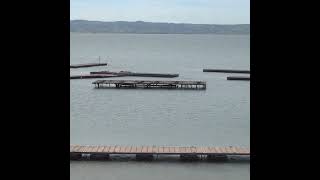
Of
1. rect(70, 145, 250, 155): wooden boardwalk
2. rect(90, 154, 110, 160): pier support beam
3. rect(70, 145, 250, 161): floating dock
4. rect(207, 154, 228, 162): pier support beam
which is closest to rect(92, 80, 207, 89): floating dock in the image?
rect(70, 145, 250, 155): wooden boardwalk

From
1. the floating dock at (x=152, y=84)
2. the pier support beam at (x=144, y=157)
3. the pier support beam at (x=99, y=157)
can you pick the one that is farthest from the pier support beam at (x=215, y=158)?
the floating dock at (x=152, y=84)

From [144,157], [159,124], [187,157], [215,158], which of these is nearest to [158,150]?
[144,157]

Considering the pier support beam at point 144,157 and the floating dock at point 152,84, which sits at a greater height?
the floating dock at point 152,84

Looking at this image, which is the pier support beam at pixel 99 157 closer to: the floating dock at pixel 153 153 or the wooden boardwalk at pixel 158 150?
the floating dock at pixel 153 153

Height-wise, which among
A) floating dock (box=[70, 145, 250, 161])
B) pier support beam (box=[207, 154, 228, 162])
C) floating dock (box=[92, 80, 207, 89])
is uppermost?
floating dock (box=[92, 80, 207, 89])

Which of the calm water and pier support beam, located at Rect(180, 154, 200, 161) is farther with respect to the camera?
pier support beam, located at Rect(180, 154, 200, 161)

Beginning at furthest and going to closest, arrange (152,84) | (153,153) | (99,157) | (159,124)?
(152,84) < (159,124) < (99,157) < (153,153)

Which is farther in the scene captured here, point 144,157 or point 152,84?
point 152,84

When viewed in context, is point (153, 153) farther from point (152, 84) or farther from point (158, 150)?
point (152, 84)

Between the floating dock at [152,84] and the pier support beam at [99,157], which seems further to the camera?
the floating dock at [152,84]

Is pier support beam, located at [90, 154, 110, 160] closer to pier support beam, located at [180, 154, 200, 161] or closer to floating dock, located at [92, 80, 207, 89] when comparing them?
pier support beam, located at [180, 154, 200, 161]

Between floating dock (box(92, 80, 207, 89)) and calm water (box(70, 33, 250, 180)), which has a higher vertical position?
floating dock (box(92, 80, 207, 89))

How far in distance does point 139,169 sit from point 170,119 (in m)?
7.49
